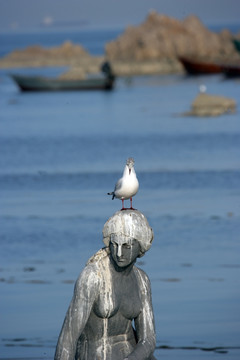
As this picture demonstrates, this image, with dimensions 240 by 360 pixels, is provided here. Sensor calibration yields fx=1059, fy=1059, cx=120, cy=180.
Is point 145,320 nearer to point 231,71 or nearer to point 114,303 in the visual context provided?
point 114,303

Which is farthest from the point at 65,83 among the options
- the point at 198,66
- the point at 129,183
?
the point at 129,183

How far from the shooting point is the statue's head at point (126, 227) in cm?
577

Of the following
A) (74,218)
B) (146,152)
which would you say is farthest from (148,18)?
(74,218)

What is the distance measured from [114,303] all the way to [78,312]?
237 millimetres

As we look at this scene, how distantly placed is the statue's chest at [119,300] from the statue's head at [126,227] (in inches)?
9.9

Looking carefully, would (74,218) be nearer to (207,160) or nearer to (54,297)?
(54,297)

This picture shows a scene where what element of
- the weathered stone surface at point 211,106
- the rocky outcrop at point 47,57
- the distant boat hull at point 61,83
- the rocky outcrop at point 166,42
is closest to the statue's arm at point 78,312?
the weathered stone surface at point 211,106

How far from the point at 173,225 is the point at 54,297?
6.76 metres

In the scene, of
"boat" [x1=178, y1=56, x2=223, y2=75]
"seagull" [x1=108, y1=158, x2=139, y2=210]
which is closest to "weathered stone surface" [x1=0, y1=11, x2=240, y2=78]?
"boat" [x1=178, y1=56, x2=223, y2=75]

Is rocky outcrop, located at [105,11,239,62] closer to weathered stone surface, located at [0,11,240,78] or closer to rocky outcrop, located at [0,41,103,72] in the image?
weathered stone surface, located at [0,11,240,78]

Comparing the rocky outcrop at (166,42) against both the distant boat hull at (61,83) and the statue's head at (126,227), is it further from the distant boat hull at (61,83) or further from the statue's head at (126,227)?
the statue's head at (126,227)

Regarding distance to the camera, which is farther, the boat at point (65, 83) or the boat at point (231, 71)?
the boat at point (231, 71)

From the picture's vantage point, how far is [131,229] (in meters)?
5.78

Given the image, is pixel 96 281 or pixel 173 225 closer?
pixel 96 281
